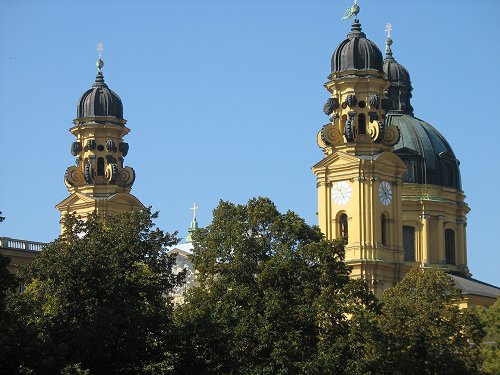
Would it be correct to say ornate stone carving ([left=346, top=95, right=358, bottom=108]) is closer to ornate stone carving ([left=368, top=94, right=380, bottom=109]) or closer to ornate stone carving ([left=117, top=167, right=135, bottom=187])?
ornate stone carving ([left=368, top=94, right=380, bottom=109])

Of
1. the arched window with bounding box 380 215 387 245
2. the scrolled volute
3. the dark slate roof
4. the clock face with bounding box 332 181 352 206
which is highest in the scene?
the scrolled volute

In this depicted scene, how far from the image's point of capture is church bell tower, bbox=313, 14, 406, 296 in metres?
120

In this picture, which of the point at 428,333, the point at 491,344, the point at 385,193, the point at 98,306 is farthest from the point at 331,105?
the point at 98,306

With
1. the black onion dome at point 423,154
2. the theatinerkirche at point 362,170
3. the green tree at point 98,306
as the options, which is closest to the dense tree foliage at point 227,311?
the green tree at point 98,306

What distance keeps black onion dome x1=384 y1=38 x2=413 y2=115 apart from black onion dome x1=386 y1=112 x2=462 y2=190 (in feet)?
6.71

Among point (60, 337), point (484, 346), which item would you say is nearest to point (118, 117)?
point (484, 346)

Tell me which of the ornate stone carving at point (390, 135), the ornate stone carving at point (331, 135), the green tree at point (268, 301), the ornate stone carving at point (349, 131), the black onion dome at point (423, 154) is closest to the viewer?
the green tree at point (268, 301)

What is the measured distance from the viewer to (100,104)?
136750 millimetres

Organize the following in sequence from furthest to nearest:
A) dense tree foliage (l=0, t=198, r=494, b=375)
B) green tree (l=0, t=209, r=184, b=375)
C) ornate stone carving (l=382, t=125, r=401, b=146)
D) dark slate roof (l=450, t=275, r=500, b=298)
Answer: dark slate roof (l=450, t=275, r=500, b=298)
ornate stone carving (l=382, t=125, r=401, b=146)
dense tree foliage (l=0, t=198, r=494, b=375)
green tree (l=0, t=209, r=184, b=375)

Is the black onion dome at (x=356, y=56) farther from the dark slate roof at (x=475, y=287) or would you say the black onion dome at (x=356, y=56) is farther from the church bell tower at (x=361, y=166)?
the dark slate roof at (x=475, y=287)

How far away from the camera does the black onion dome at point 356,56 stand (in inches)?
4811

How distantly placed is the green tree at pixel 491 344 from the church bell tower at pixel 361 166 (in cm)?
2222

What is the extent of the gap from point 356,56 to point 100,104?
2397 cm

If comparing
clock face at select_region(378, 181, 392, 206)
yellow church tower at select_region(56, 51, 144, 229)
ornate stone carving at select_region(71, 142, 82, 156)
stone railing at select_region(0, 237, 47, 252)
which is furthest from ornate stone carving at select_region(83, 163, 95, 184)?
clock face at select_region(378, 181, 392, 206)
